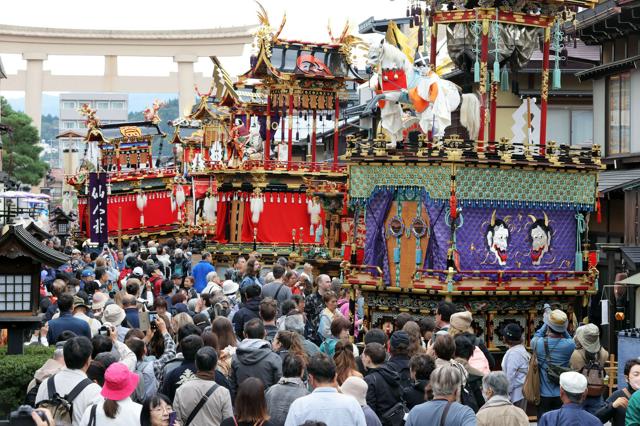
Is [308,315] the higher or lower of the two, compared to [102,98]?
lower

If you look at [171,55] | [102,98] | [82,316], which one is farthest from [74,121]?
[82,316]

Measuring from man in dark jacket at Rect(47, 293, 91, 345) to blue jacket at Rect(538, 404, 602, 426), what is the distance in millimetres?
6256

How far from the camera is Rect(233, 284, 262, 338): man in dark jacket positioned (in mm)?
16078

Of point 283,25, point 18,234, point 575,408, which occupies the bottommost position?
point 575,408

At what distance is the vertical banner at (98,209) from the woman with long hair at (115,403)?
22.5m

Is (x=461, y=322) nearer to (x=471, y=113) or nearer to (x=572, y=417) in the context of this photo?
(x=572, y=417)

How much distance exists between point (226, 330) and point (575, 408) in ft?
13.7

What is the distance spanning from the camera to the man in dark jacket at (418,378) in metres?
11.1

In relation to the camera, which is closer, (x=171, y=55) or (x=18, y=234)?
(x=18, y=234)

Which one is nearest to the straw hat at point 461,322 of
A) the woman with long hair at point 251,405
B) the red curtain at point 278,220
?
the woman with long hair at point 251,405

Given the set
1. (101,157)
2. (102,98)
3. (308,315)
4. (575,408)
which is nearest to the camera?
(575,408)

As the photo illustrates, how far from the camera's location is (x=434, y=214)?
22.4 meters

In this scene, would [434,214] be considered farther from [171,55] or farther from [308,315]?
[171,55]

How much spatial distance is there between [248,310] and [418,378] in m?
5.34
